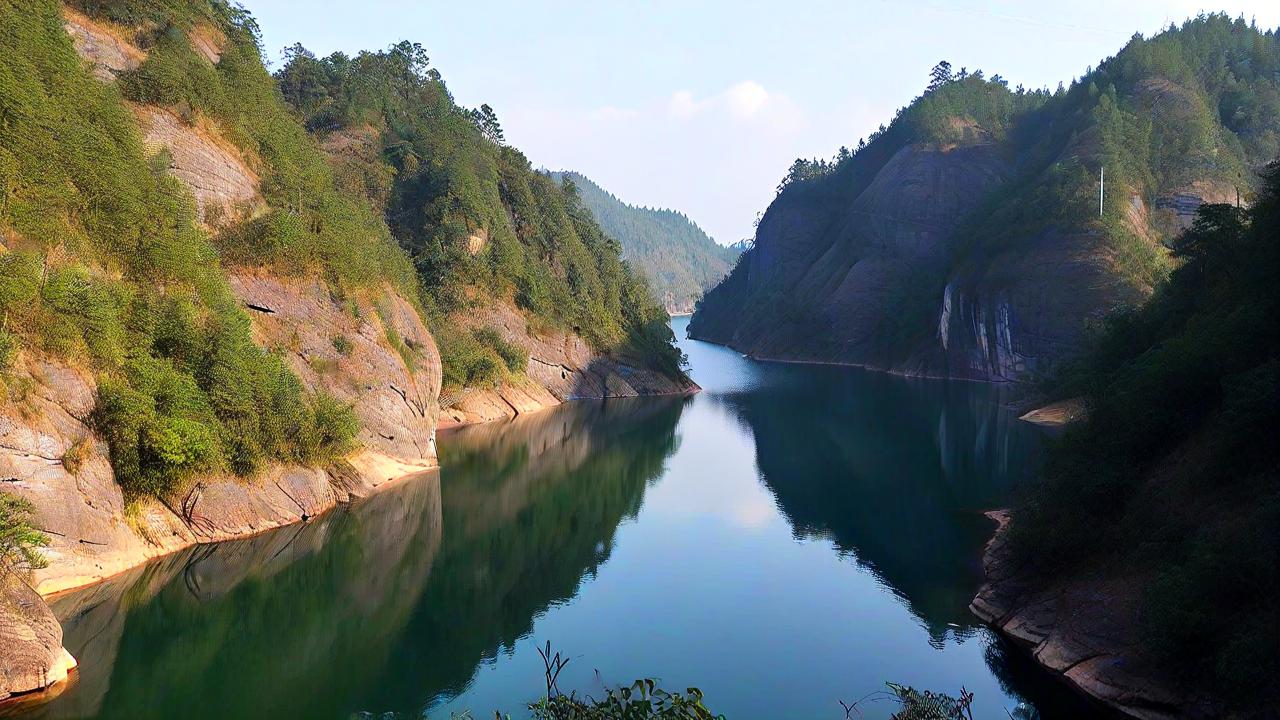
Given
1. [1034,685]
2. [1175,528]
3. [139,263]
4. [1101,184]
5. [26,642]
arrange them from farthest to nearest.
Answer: [1101,184] → [139,263] → [1034,685] → [1175,528] → [26,642]

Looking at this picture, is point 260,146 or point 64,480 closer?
point 64,480

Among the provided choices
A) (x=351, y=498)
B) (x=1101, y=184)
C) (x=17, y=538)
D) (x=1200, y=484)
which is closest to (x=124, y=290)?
(x=17, y=538)

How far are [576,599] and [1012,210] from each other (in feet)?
253

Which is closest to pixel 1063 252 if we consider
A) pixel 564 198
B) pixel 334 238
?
pixel 564 198

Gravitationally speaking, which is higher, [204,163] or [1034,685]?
[204,163]

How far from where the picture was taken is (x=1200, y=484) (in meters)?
20.5

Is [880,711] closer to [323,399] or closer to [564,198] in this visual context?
[323,399]

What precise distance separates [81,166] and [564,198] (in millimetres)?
62557

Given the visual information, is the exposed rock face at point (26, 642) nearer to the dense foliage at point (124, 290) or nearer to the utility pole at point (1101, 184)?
the dense foliage at point (124, 290)

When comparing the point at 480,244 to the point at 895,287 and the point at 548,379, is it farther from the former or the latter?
the point at 895,287

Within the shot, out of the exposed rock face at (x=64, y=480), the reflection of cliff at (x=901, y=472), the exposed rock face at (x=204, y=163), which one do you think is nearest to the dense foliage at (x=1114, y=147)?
the reflection of cliff at (x=901, y=472)

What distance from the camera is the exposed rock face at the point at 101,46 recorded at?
32.5m

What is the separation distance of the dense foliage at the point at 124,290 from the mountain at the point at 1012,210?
5305 centimetres

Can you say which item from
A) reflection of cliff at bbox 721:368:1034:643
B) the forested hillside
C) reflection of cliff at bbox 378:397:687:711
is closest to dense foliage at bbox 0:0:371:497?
the forested hillside
